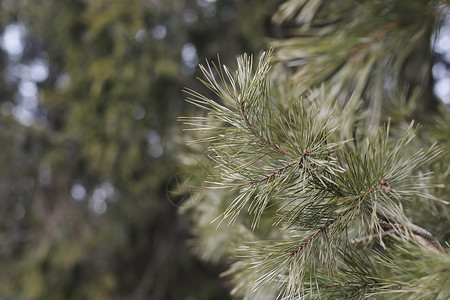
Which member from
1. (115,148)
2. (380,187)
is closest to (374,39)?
(380,187)

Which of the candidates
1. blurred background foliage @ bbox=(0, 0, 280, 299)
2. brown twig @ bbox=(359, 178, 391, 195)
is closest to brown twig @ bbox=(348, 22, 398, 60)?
brown twig @ bbox=(359, 178, 391, 195)

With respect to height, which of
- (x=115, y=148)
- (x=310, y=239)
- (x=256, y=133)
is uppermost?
(x=115, y=148)

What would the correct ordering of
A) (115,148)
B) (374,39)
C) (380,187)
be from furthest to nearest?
1. (115,148)
2. (374,39)
3. (380,187)

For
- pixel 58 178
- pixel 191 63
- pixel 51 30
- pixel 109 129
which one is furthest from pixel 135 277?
pixel 51 30

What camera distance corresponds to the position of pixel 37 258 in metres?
2.63

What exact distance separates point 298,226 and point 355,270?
105 mm

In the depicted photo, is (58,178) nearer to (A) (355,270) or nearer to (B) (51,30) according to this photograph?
(B) (51,30)

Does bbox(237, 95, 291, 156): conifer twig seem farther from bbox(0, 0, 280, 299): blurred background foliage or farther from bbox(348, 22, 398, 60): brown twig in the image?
bbox(0, 0, 280, 299): blurred background foliage

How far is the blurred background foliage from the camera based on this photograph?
2.24m

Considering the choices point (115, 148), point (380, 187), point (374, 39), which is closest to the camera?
point (380, 187)

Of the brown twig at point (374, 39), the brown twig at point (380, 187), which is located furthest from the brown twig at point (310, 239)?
the brown twig at point (374, 39)

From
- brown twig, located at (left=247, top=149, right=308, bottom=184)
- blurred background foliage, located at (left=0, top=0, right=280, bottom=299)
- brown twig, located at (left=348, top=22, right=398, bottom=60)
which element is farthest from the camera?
blurred background foliage, located at (left=0, top=0, right=280, bottom=299)

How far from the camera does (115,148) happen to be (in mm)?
2430

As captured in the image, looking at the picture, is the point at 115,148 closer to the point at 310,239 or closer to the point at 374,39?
the point at 374,39
